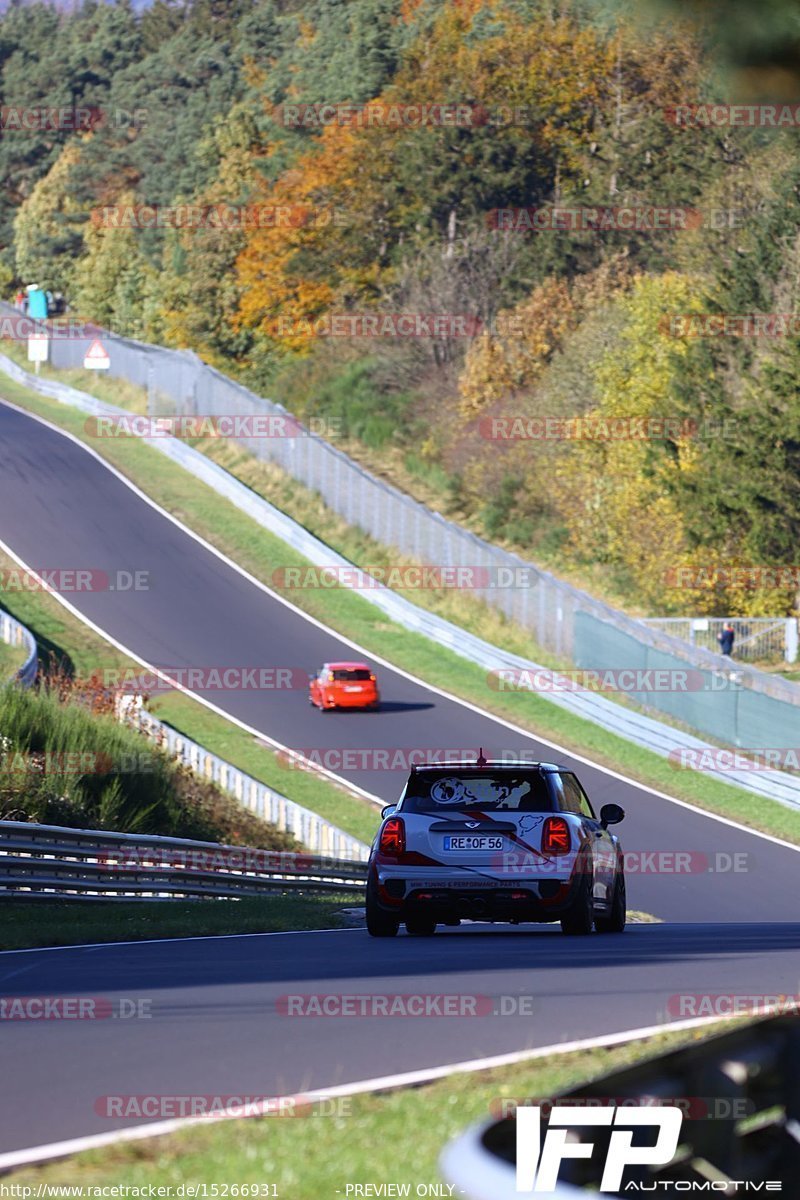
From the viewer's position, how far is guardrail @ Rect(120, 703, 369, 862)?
93.9 ft

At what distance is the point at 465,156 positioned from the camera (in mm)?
88562

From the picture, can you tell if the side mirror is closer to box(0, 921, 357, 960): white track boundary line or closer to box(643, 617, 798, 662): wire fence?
box(0, 921, 357, 960): white track boundary line

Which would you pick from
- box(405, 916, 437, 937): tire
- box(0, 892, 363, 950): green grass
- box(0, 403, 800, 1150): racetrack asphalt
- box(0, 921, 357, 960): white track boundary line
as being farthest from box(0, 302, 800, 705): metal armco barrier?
box(0, 921, 357, 960): white track boundary line

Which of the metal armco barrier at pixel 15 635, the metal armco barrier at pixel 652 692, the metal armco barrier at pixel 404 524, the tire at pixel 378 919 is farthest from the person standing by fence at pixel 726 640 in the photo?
the tire at pixel 378 919

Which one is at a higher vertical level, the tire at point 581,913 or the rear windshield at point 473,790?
the rear windshield at point 473,790

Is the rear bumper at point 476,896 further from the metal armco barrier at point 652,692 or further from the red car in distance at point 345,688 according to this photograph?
the red car in distance at point 345,688

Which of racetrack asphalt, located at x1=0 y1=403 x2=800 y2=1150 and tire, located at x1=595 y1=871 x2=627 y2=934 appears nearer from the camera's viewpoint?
racetrack asphalt, located at x1=0 y1=403 x2=800 y2=1150

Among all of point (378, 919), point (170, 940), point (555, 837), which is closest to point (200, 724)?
point (170, 940)

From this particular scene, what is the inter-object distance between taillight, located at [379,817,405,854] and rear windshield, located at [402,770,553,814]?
6.2 inches

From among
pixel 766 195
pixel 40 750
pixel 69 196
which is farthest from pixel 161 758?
pixel 69 196

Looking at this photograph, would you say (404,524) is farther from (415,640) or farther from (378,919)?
(378,919)

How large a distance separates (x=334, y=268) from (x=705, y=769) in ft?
193

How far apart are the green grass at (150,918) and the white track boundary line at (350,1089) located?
700 centimetres

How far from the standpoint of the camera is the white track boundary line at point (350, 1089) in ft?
19.4
